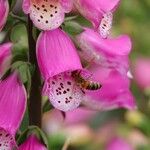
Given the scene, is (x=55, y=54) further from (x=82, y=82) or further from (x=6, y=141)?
(x=6, y=141)

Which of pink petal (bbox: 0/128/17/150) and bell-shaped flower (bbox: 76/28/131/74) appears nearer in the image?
pink petal (bbox: 0/128/17/150)

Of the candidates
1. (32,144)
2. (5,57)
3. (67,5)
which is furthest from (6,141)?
(67,5)

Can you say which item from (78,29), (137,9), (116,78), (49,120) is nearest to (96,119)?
(49,120)

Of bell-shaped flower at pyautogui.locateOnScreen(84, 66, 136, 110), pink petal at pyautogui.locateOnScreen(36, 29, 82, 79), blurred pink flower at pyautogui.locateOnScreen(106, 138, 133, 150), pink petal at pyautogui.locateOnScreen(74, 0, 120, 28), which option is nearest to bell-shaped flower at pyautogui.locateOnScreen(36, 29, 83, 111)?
pink petal at pyautogui.locateOnScreen(36, 29, 82, 79)

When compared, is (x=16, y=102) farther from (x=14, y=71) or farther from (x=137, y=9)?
(x=137, y=9)

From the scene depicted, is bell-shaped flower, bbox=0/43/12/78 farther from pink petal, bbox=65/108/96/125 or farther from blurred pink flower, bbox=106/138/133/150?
pink petal, bbox=65/108/96/125

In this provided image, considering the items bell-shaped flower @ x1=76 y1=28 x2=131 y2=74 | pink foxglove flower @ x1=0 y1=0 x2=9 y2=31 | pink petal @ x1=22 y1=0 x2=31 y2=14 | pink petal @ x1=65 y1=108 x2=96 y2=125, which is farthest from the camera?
pink petal @ x1=65 y1=108 x2=96 y2=125
